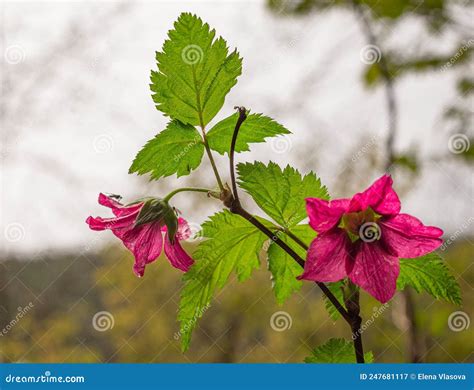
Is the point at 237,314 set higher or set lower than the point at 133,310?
higher

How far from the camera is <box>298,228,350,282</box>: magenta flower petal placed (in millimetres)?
230

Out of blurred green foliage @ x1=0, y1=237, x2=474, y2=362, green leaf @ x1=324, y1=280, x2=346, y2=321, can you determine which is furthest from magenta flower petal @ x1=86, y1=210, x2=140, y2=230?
blurred green foliage @ x1=0, y1=237, x2=474, y2=362

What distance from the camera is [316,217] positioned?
23cm

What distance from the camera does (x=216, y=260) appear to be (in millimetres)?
287

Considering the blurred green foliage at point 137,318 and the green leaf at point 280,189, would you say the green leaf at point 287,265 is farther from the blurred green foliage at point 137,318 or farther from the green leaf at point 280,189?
the blurred green foliage at point 137,318

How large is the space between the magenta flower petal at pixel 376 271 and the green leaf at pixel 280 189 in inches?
1.8

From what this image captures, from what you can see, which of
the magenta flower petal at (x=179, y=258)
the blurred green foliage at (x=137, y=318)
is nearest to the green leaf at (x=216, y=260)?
the magenta flower petal at (x=179, y=258)

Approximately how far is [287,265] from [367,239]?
0.19ft

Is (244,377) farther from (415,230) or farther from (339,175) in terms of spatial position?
(339,175)

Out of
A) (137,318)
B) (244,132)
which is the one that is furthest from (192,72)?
(137,318)

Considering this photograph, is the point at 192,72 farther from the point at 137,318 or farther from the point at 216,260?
the point at 137,318

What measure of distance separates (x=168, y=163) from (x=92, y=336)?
5286mm

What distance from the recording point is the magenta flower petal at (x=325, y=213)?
0.76 feet

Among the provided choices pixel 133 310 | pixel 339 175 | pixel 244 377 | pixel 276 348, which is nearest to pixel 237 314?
pixel 276 348
